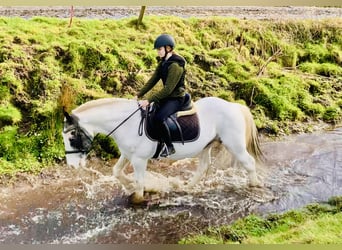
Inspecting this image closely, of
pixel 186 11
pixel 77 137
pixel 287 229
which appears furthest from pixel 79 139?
pixel 287 229

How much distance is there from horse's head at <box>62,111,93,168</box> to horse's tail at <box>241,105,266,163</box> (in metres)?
0.96

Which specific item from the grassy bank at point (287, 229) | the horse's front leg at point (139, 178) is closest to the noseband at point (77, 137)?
the horse's front leg at point (139, 178)

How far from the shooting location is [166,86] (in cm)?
335

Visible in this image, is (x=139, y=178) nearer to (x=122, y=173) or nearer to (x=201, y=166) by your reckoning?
(x=122, y=173)

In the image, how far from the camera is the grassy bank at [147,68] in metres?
3.53

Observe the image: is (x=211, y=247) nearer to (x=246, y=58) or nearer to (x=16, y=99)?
(x=246, y=58)

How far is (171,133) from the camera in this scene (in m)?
3.40

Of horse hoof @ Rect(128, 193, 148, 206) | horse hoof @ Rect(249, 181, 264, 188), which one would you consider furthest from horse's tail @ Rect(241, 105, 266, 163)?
horse hoof @ Rect(128, 193, 148, 206)

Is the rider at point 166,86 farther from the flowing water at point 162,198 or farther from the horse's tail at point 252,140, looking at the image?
the horse's tail at point 252,140

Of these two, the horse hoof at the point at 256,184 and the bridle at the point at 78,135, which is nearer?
the bridle at the point at 78,135

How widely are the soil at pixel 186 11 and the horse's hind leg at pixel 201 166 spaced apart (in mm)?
924

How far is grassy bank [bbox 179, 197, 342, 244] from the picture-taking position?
340cm

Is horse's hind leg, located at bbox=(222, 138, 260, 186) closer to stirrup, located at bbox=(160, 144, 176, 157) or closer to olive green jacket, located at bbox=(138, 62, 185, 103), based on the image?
stirrup, located at bbox=(160, 144, 176, 157)

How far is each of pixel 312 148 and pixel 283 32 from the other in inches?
31.3
